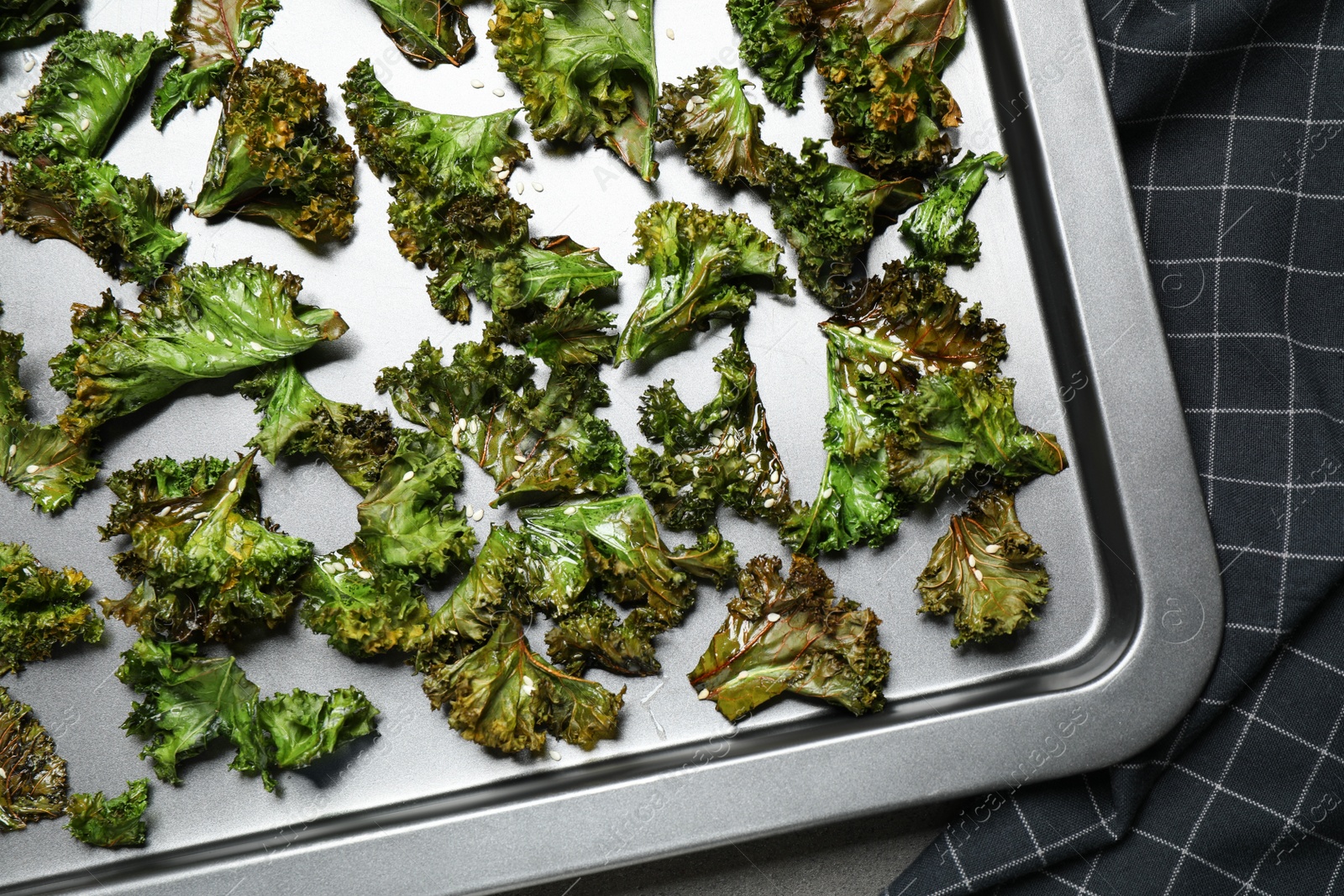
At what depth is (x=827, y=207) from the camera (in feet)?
6.72

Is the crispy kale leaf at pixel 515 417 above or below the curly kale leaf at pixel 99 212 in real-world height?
below

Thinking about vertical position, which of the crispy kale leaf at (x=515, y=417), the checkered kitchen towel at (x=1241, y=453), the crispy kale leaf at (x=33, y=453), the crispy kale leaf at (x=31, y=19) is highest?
the crispy kale leaf at (x=31, y=19)

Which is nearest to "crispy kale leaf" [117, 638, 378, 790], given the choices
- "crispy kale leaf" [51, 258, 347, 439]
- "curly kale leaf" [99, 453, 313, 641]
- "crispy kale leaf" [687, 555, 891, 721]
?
"curly kale leaf" [99, 453, 313, 641]

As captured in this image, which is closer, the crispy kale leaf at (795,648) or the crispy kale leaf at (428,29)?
the crispy kale leaf at (795,648)

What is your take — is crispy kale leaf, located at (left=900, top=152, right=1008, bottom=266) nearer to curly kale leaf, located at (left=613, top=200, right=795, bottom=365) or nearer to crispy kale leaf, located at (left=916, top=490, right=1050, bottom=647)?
curly kale leaf, located at (left=613, top=200, right=795, bottom=365)

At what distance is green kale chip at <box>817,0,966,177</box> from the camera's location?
2.03 meters

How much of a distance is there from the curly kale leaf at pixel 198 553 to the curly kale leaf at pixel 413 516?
171 millimetres

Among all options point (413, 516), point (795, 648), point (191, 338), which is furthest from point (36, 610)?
point (795, 648)

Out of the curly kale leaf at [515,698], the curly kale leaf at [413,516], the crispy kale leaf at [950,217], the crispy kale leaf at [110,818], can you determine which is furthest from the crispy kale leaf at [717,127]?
the crispy kale leaf at [110,818]

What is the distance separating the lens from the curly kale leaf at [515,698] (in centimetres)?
203

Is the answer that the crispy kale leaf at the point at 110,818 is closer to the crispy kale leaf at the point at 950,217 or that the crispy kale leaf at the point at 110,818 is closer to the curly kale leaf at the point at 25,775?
the curly kale leaf at the point at 25,775

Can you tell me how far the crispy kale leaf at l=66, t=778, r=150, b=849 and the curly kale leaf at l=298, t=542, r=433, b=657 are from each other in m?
0.52

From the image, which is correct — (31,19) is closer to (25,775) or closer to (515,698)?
(25,775)

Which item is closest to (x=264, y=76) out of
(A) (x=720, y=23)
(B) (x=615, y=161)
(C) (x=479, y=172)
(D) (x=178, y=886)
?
(C) (x=479, y=172)
